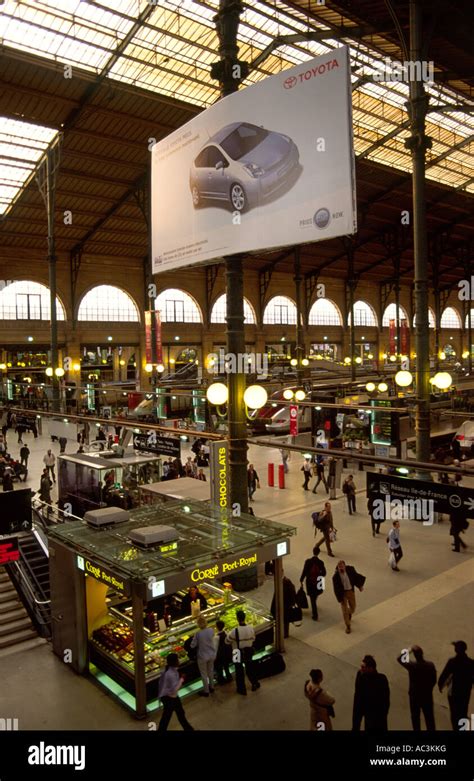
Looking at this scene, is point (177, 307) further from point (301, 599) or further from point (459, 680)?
point (459, 680)

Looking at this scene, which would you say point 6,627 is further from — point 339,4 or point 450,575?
point 339,4

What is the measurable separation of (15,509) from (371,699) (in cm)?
887

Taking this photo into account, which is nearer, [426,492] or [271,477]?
[426,492]

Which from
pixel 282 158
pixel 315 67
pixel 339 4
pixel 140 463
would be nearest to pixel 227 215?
pixel 282 158

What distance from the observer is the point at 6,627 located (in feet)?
33.1

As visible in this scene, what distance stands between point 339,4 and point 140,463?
14.6m

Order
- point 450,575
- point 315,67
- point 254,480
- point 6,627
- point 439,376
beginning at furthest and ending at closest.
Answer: point 254,480
point 439,376
point 450,575
point 6,627
point 315,67

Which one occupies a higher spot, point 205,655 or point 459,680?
point 459,680

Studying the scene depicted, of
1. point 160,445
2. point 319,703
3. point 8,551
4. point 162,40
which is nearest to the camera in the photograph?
point 319,703

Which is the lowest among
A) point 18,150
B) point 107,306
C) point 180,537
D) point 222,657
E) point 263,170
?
point 222,657

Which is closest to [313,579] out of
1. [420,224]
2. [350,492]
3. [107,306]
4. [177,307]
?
[350,492]

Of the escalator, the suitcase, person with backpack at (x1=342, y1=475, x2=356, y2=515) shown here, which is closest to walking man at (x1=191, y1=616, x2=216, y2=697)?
the suitcase

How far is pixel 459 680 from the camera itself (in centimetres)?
622

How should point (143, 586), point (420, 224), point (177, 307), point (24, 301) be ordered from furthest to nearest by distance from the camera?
point (177, 307) → point (24, 301) → point (420, 224) → point (143, 586)
